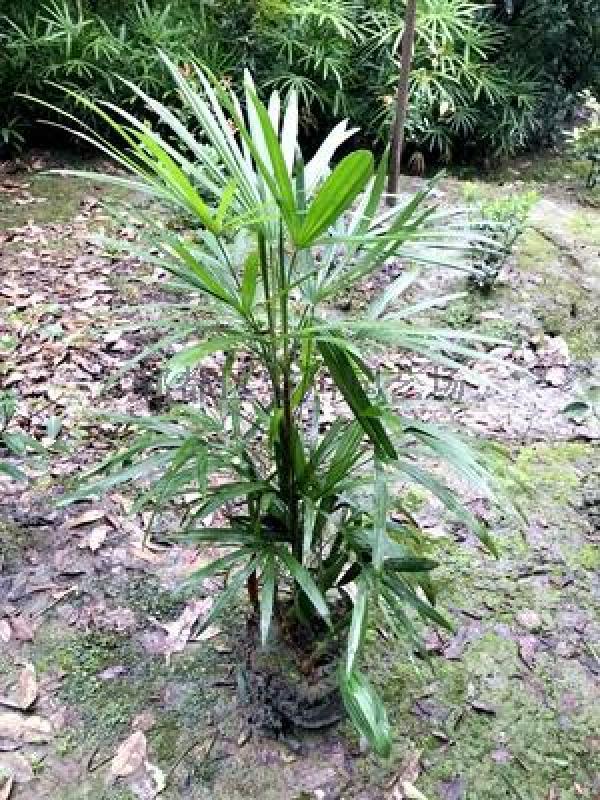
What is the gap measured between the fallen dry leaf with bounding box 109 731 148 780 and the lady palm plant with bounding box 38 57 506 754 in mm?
399

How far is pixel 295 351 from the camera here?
1.55 m

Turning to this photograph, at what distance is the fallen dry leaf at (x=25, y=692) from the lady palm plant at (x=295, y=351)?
1.93 feet

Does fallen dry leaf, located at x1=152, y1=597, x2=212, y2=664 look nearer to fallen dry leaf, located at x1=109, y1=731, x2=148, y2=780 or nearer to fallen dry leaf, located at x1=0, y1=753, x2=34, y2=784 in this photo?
fallen dry leaf, located at x1=109, y1=731, x2=148, y2=780

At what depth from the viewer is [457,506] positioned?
60.1 inches

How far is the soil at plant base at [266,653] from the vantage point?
6.02 feet

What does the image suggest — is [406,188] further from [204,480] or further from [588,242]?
[204,480]

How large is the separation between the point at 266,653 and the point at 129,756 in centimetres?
38

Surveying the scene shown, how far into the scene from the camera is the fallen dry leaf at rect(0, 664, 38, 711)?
77.5 inches

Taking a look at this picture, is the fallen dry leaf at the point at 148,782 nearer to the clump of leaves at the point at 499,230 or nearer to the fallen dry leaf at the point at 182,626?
the fallen dry leaf at the point at 182,626

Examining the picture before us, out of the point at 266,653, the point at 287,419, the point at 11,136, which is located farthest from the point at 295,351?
the point at 11,136

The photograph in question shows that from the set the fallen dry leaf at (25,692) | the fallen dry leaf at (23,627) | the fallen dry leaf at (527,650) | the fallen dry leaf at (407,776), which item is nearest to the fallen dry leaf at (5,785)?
the fallen dry leaf at (25,692)

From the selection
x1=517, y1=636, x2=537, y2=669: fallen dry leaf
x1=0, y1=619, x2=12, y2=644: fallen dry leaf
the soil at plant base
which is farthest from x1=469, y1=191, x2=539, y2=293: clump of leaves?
x1=0, y1=619, x2=12, y2=644: fallen dry leaf

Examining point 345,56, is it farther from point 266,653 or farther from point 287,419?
point 266,653

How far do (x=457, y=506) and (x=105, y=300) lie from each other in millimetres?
2544
